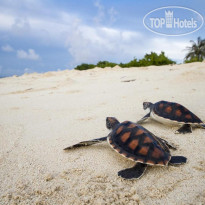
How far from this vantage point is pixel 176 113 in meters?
2.76

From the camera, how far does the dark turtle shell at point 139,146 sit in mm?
1712

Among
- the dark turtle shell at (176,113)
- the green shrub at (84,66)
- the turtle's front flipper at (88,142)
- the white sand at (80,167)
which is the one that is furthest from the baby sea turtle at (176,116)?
the green shrub at (84,66)

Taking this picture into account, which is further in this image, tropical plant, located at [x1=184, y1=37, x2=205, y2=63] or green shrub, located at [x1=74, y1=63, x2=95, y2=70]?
tropical plant, located at [x1=184, y1=37, x2=205, y2=63]

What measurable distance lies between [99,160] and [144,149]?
50cm

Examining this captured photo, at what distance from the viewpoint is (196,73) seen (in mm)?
6816

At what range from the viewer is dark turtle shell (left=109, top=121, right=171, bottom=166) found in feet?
5.62

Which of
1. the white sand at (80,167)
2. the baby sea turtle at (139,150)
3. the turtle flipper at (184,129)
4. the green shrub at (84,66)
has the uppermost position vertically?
the green shrub at (84,66)

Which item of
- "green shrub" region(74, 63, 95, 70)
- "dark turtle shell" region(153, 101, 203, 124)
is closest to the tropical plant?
"green shrub" region(74, 63, 95, 70)

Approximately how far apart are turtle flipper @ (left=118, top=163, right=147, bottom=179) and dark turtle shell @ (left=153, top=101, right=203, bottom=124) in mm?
1210

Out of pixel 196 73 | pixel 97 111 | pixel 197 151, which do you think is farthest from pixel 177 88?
pixel 197 151

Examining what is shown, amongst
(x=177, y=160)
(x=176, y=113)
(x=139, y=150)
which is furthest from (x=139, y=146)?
(x=176, y=113)

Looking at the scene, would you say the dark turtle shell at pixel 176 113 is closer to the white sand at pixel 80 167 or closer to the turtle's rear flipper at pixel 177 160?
the white sand at pixel 80 167

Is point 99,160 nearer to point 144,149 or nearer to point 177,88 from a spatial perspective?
point 144,149

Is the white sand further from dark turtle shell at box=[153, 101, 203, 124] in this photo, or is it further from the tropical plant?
the tropical plant
